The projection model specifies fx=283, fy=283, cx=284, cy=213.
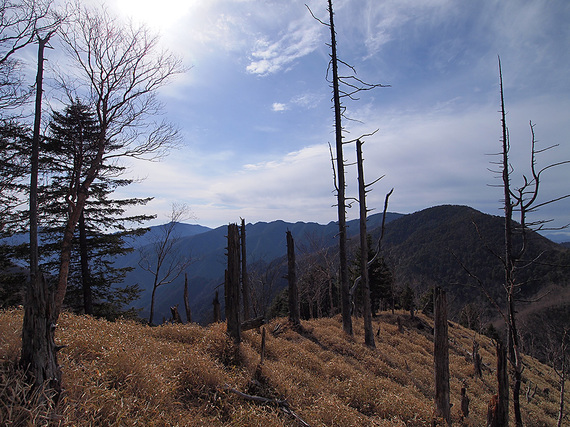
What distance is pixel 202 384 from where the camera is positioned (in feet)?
18.7

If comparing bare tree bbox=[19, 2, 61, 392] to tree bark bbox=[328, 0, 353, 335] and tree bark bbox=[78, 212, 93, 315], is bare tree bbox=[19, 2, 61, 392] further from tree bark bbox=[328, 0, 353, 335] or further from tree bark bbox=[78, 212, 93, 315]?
tree bark bbox=[78, 212, 93, 315]

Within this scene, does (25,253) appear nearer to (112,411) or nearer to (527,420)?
(112,411)

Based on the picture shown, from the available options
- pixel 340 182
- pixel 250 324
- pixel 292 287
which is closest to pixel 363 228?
pixel 340 182

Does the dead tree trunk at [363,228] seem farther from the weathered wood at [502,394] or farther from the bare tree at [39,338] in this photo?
the bare tree at [39,338]

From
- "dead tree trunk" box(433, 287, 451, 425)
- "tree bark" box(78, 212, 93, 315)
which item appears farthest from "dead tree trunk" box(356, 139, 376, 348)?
"tree bark" box(78, 212, 93, 315)

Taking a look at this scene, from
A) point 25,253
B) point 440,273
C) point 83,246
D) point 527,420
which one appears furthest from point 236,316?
point 440,273

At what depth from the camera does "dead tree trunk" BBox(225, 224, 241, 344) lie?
7.93 metres

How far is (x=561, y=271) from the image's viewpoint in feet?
255

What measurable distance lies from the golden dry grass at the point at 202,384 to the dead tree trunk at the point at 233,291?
0.33 metres

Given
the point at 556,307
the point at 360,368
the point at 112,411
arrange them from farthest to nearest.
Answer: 1. the point at 556,307
2. the point at 360,368
3. the point at 112,411

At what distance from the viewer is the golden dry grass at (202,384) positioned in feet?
11.8

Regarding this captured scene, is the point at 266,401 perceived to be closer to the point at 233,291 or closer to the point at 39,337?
the point at 233,291

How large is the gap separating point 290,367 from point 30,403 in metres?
5.58

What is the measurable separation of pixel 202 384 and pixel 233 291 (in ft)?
9.29
